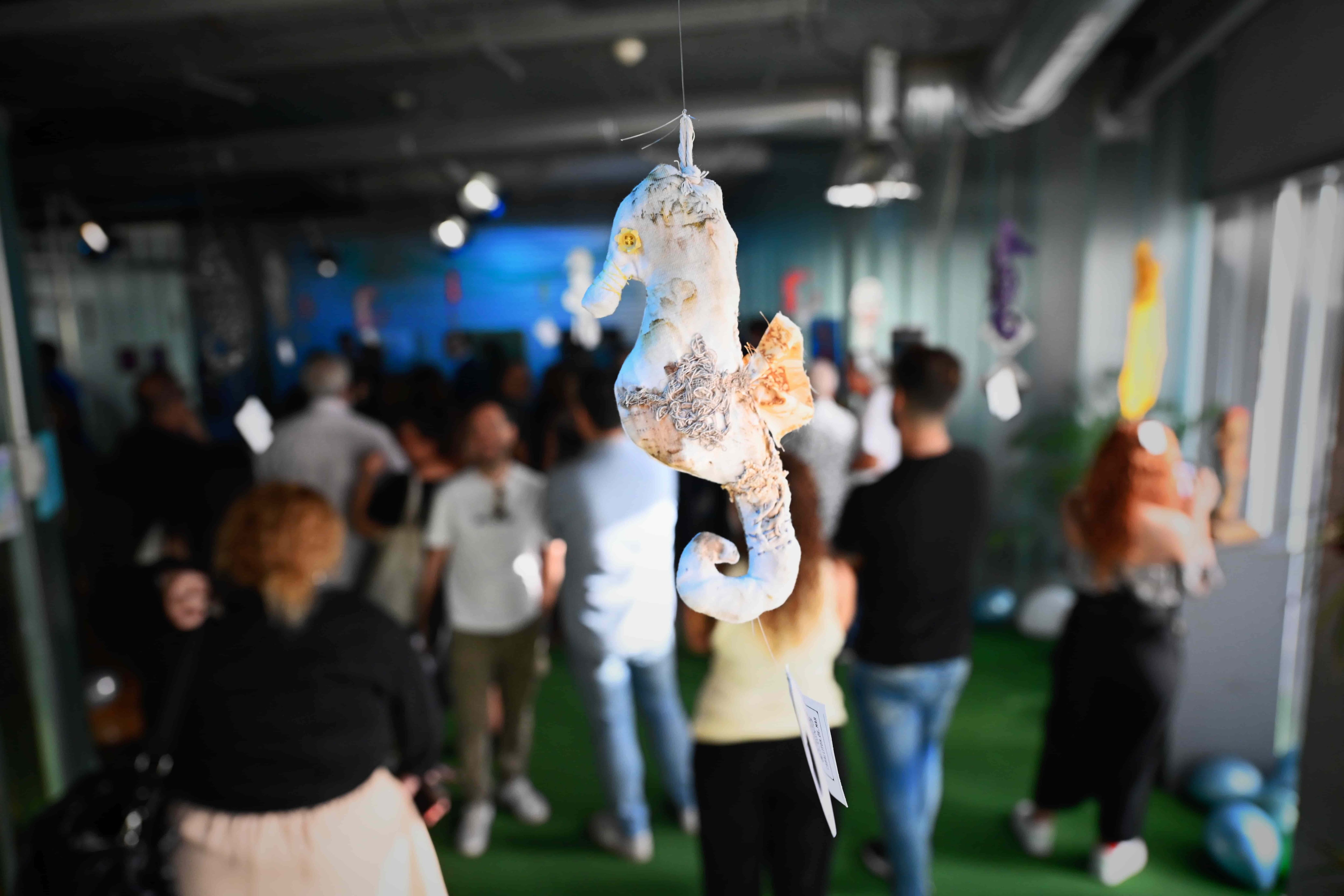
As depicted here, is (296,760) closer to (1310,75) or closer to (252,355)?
(1310,75)

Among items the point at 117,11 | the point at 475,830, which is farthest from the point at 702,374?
the point at 117,11

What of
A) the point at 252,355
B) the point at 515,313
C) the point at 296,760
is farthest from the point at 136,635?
the point at 252,355

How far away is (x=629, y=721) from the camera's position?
7.45 feet

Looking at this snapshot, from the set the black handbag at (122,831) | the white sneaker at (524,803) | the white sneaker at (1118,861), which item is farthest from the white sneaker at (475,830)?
the white sneaker at (1118,861)

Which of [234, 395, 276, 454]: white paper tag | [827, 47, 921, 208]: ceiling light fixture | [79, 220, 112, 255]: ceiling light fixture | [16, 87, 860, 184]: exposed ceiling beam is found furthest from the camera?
[79, 220, 112, 255]: ceiling light fixture

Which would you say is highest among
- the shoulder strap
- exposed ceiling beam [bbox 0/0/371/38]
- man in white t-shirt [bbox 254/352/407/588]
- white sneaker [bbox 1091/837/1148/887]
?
exposed ceiling beam [bbox 0/0/371/38]

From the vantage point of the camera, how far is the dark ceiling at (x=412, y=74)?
127 inches

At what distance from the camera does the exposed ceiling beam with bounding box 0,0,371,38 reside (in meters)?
2.75

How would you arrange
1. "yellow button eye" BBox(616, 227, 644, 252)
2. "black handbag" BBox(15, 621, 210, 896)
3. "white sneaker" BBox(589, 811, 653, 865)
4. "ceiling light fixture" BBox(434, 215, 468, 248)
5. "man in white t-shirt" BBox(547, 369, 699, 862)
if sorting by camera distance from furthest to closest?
"ceiling light fixture" BBox(434, 215, 468, 248) < "white sneaker" BBox(589, 811, 653, 865) < "man in white t-shirt" BBox(547, 369, 699, 862) < "black handbag" BBox(15, 621, 210, 896) < "yellow button eye" BBox(616, 227, 644, 252)

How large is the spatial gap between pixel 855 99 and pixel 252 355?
552 centimetres

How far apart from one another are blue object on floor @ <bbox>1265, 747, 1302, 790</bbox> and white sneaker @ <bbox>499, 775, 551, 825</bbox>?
8.06 feet

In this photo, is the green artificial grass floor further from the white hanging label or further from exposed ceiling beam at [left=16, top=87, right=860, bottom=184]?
exposed ceiling beam at [left=16, top=87, right=860, bottom=184]

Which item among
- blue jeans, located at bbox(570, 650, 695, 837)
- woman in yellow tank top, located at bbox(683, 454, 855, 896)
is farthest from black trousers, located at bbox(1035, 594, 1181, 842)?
blue jeans, located at bbox(570, 650, 695, 837)

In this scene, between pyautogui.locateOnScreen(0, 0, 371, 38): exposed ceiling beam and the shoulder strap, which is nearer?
the shoulder strap
